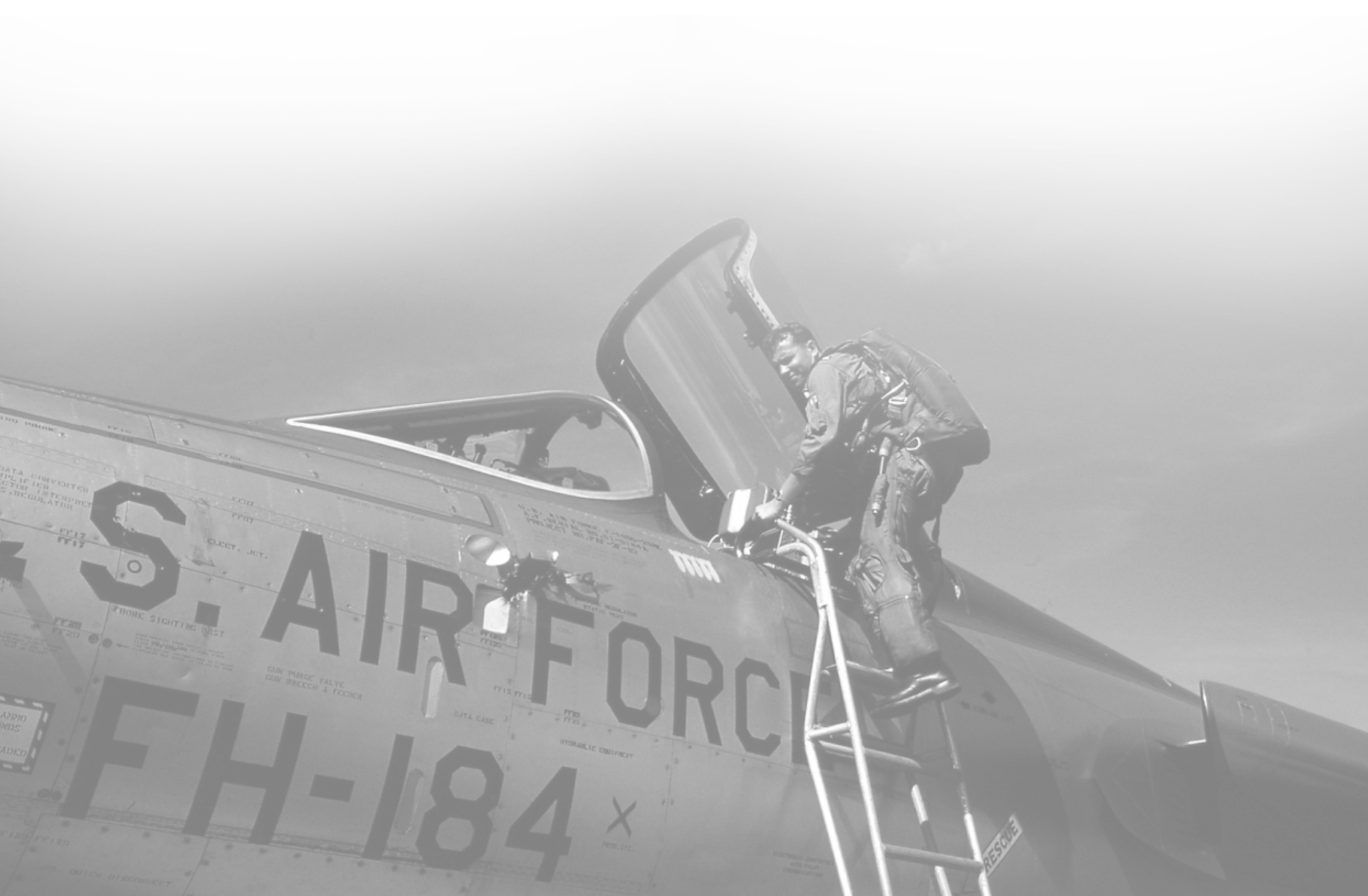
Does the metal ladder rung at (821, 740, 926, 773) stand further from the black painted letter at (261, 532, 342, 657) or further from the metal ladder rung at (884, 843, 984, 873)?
the black painted letter at (261, 532, 342, 657)

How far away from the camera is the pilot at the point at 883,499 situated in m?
5.07

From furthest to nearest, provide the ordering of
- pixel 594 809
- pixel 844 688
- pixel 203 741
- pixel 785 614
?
pixel 785 614, pixel 844 688, pixel 594 809, pixel 203 741

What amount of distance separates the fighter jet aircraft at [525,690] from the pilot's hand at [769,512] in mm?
234

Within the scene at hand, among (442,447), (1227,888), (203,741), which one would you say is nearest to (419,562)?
(203,741)

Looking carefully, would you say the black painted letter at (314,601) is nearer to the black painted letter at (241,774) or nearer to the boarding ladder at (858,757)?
the black painted letter at (241,774)

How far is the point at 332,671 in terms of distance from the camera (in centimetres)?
395

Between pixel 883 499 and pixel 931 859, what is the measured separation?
1529 mm

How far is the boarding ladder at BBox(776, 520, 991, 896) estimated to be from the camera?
455 cm

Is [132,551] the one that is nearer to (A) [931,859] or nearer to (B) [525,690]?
(B) [525,690]

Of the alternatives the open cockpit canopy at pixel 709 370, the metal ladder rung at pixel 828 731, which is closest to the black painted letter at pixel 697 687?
the metal ladder rung at pixel 828 731

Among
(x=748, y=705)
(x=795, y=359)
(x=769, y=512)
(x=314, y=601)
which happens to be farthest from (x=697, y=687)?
(x=795, y=359)

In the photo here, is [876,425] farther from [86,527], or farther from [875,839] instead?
[86,527]

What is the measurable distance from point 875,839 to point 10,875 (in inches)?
108

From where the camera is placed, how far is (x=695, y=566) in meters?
5.42
